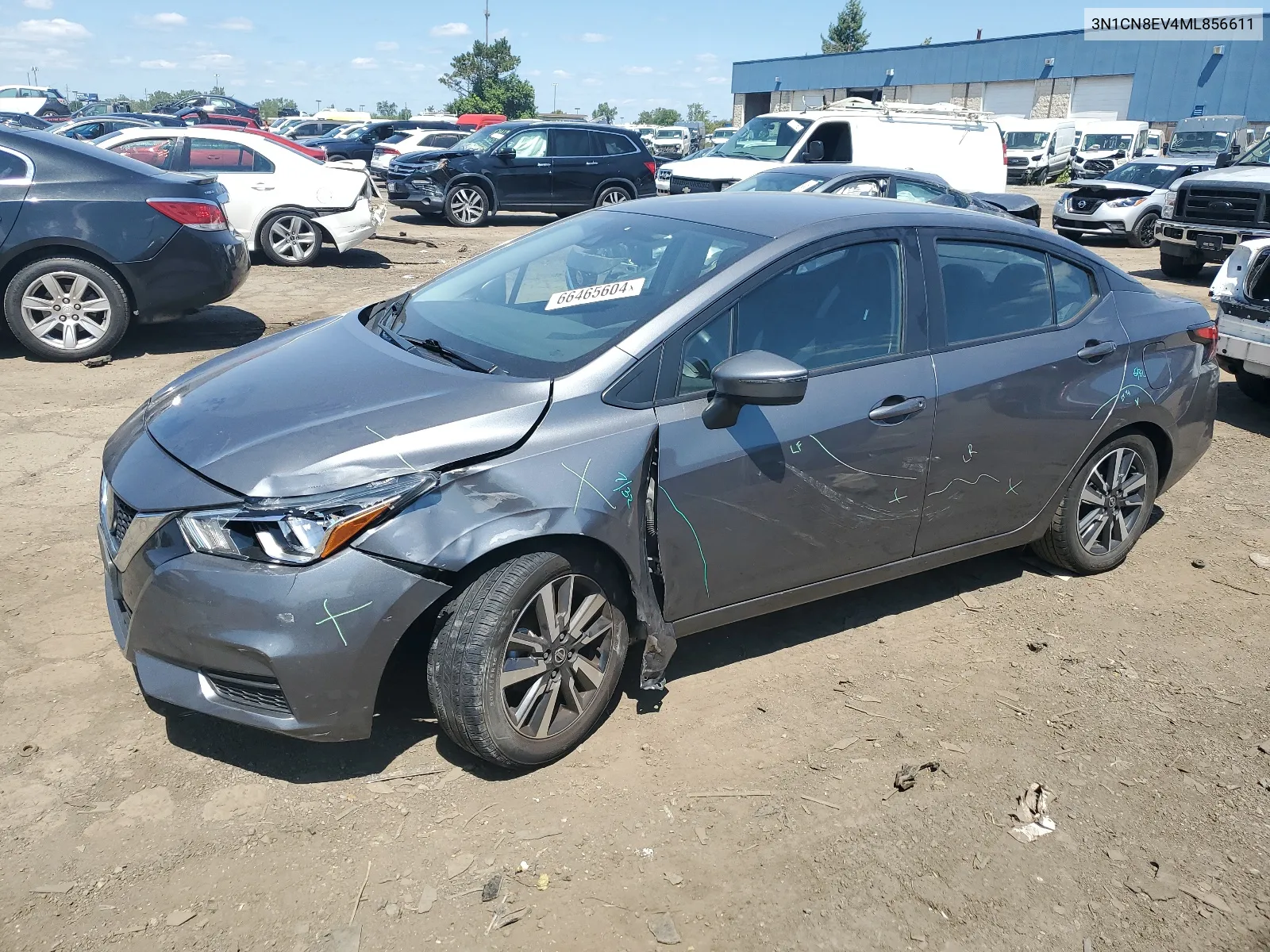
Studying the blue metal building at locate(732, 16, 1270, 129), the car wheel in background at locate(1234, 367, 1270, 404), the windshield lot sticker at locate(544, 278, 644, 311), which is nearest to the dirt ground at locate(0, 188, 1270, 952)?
the windshield lot sticker at locate(544, 278, 644, 311)

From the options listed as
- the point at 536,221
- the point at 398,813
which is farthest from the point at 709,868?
the point at 536,221

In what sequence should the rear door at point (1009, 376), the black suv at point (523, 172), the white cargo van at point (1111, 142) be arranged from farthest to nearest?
the white cargo van at point (1111, 142), the black suv at point (523, 172), the rear door at point (1009, 376)

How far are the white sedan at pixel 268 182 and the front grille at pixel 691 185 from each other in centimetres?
533

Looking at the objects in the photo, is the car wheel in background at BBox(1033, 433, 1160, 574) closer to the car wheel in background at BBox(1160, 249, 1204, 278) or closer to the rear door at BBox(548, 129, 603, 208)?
the car wheel in background at BBox(1160, 249, 1204, 278)

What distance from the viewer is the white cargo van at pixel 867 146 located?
16047 mm

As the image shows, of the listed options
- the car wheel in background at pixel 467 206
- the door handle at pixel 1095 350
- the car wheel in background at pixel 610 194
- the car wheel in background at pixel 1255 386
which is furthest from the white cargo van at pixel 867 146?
the door handle at pixel 1095 350

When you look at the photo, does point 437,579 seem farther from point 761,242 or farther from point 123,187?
point 123,187

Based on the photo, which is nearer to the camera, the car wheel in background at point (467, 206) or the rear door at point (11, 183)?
the rear door at point (11, 183)

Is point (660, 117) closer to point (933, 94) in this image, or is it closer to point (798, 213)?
point (933, 94)

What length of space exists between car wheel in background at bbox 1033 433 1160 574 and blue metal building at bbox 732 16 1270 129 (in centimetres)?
4980

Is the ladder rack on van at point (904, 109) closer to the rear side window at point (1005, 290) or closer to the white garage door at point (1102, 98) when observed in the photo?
the rear side window at point (1005, 290)

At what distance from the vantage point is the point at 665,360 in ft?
11.0

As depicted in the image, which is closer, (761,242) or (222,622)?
(222,622)

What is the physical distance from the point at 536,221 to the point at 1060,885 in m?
18.6
